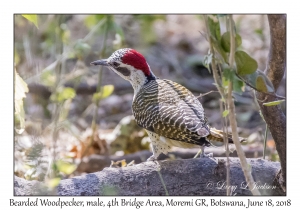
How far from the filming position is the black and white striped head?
4.00 metres

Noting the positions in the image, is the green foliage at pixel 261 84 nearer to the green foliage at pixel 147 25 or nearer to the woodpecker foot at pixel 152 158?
the woodpecker foot at pixel 152 158

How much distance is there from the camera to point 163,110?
3.72m

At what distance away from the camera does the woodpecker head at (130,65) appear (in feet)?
13.1

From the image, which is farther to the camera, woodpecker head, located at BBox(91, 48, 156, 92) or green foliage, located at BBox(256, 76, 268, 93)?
woodpecker head, located at BBox(91, 48, 156, 92)

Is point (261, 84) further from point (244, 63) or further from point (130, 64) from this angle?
point (130, 64)

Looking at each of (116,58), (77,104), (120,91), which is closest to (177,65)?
(120,91)

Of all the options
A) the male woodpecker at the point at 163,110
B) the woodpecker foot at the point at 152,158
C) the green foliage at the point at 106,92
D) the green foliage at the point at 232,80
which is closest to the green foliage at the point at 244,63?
the green foliage at the point at 232,80

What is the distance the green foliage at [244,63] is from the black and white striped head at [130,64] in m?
1.37

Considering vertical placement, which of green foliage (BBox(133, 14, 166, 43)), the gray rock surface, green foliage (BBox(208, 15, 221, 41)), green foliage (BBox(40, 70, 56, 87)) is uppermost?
green foliage (BBox(133, 14, 166, 43))

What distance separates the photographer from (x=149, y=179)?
3.45 m

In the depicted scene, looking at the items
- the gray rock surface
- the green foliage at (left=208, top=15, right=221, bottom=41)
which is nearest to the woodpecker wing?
the gray rock surface

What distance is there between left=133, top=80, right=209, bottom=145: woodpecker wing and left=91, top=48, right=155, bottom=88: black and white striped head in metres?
0.08

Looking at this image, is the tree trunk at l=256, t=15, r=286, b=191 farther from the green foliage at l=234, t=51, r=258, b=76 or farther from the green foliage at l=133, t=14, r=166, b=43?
the green foliage at l=133, t=14, r=166, b=43

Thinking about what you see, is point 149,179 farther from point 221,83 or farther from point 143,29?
point 143,29
